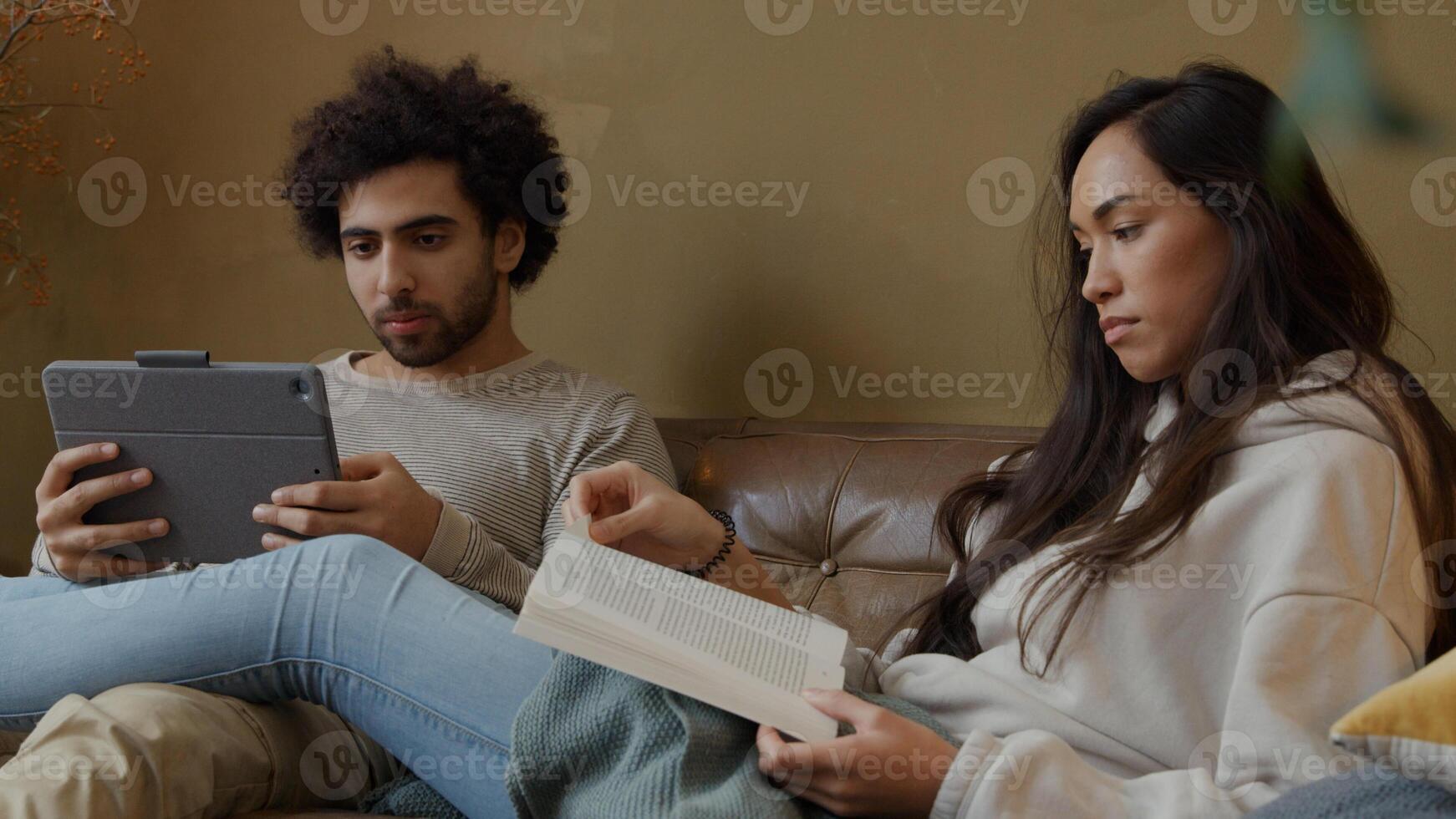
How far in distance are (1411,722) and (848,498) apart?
3.27 feet

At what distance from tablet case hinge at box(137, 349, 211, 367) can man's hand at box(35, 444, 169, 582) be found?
4.4 inches

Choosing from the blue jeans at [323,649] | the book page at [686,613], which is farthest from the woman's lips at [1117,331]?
the blue jeans at [323,649]

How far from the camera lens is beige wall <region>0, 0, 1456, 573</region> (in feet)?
5.59

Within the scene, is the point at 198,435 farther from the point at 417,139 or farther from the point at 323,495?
the point at 417,139

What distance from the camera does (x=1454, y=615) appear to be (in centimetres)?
99

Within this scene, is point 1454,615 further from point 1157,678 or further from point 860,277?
point 860,277

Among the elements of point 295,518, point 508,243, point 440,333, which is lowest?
point 295,518

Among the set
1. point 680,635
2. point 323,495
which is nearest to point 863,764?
point 680,635

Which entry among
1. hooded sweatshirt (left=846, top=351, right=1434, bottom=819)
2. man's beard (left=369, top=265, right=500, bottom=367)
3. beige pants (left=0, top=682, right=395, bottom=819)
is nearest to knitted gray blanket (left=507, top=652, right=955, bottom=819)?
hooded sweatshirt (left=846, top=351, right=1434, bottom=819)

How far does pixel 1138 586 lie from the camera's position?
99cm

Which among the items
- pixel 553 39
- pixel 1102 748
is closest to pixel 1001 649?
pixel 1102 748

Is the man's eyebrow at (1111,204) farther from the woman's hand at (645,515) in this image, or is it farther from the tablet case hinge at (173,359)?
the tablet case hinge at (173,359)

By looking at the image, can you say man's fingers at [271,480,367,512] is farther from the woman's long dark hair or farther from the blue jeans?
the woman's long dark hair

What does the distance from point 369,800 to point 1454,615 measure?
0.95 m
